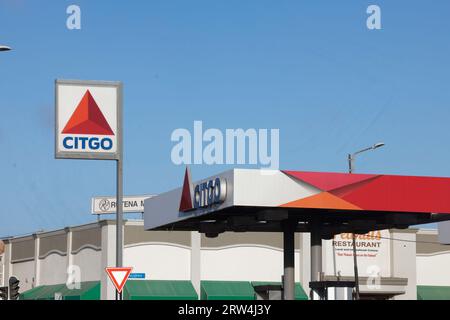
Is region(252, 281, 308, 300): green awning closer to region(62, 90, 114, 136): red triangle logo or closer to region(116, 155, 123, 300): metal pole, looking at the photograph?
region(116, 155, 123, 300): metal pole

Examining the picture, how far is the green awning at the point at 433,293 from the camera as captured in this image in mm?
67062

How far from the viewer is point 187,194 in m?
31.2

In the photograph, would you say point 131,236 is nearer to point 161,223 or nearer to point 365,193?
point 161,223

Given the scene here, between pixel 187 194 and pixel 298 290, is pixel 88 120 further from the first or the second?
pixel 298 290

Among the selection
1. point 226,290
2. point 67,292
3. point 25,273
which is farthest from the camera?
point 25,273

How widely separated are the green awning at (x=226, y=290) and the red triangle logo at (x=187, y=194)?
30.7 metres

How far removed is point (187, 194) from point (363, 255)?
36460 mm

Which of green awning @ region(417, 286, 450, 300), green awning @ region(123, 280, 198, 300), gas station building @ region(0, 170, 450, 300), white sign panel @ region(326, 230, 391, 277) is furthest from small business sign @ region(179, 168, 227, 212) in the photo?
green awning @ region(417, 286, 450, 300)

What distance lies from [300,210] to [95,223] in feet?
120

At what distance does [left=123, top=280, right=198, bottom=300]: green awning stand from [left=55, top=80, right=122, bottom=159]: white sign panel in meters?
34.6

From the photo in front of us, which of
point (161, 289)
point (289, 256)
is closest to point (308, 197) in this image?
point (289, 256)
